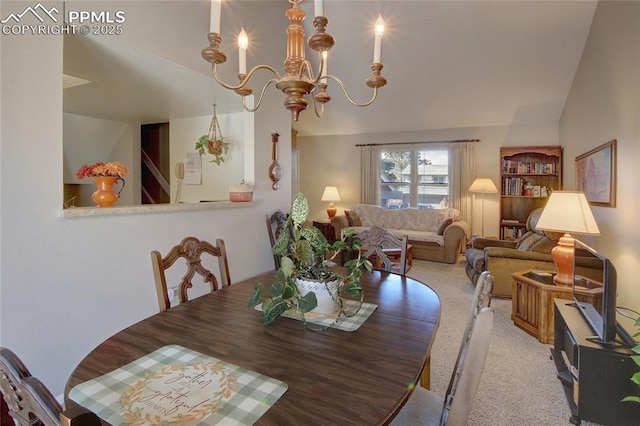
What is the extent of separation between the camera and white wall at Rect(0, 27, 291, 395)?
170 centimetres

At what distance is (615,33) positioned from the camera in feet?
9.48

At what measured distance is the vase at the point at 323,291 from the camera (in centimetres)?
Answer: 135

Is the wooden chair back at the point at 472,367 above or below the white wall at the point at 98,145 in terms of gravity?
below

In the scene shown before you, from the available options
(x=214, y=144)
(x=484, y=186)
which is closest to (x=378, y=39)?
(x=214, y=144)

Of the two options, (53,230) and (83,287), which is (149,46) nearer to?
(53,230)

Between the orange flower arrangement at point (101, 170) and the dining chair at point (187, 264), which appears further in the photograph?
the orange flower arrangement at point (101, 170)

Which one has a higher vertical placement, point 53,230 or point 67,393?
point 53,230

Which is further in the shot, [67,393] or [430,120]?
[430,120]

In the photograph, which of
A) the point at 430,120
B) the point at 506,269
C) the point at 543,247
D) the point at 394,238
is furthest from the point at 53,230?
the point at 430,120

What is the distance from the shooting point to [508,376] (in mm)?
2205

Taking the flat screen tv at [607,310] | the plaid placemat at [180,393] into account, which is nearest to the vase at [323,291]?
the plaid placemat at [180,393]

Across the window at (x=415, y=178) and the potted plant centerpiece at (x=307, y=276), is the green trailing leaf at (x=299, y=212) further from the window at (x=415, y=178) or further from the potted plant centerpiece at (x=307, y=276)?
the window at (x=415, y=178)

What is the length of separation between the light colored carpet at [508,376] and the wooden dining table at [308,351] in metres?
0.89

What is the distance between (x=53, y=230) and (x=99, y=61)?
1509mm
